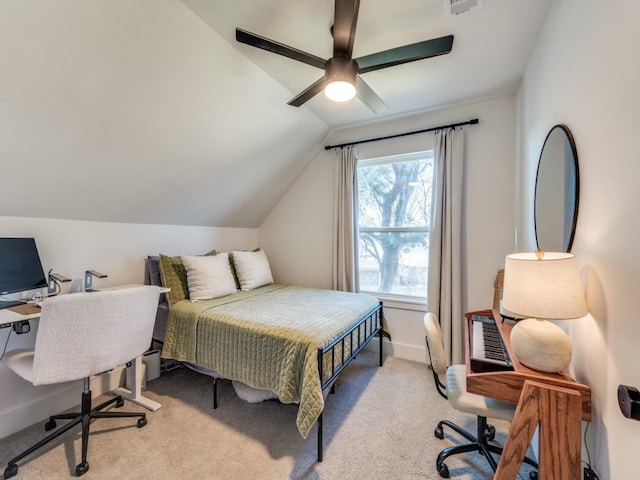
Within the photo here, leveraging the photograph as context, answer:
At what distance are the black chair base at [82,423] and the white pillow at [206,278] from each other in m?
0.92

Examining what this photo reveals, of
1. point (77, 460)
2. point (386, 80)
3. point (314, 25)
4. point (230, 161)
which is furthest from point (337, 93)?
point (77, 460)

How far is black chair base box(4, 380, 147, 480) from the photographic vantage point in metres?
1.50

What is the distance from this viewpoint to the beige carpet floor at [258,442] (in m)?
1.55

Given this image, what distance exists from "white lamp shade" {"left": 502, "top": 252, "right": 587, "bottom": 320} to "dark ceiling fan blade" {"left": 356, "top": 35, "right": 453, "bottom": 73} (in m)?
1.18

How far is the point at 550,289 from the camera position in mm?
1084

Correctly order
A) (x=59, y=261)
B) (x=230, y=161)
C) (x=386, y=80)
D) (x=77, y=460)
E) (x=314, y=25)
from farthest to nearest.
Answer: (x=230, y=161) → (x=386, y=80) → (x=59, y=261) → (x=314, y=25) → (x=77, y=460)

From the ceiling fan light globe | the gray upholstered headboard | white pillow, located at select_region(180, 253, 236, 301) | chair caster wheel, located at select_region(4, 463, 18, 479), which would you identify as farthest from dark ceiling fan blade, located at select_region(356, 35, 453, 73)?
chair caster wheel, located at select_region(4, 463, 18, 479)

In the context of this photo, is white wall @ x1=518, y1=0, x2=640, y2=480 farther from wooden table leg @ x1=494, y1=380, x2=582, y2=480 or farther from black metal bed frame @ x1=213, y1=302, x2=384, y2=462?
black metal bed frame @ x1=213, y1=302, x2=384, y2=462

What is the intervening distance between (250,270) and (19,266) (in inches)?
70.7

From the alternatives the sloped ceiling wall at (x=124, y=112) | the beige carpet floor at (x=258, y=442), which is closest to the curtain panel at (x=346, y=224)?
the sloped ceiling wall at (x=124, y=112)

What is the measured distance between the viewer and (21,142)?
1.62 meters

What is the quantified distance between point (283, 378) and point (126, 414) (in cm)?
112

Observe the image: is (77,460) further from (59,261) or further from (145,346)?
(59,261)

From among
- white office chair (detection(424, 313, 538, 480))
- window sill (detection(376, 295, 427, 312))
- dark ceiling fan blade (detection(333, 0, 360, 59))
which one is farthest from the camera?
window sill (detection(376, 295, 427, 312))
